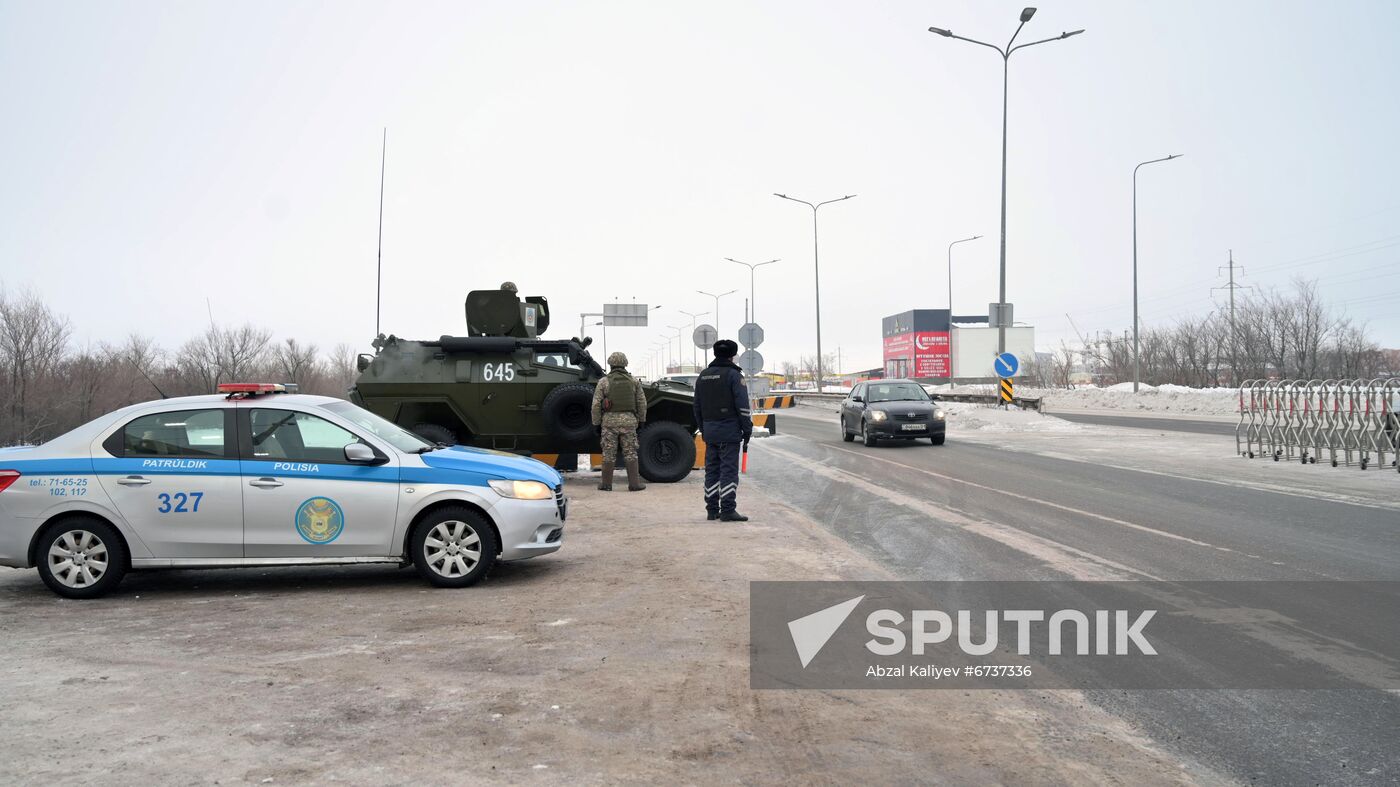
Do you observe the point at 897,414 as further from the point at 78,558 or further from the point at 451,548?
the point at 78,558

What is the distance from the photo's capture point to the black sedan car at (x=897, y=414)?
22.5m

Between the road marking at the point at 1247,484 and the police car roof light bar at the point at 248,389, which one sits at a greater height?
the police car roof light bar at the point at 248,389

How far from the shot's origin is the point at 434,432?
14859 mm

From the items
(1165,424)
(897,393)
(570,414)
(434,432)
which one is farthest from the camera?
(1165,424)

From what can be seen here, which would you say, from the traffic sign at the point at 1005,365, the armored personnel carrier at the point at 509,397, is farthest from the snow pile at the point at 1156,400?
the armored personnel carrier at the point at 509,397

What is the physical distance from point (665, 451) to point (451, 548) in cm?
791

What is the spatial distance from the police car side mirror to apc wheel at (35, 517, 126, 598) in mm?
1741

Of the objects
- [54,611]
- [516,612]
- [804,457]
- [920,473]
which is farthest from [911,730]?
[804,457]

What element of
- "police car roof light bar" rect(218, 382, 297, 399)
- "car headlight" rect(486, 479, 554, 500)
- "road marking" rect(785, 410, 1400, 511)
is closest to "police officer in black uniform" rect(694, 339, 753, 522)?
"car headlight" rect(486, 479, 554, 500)

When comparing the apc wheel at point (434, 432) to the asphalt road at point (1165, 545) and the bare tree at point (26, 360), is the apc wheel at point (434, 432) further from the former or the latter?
the bare tree at point (26, 360)

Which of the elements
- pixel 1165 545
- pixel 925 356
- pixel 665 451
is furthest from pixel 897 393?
pixel 925 356

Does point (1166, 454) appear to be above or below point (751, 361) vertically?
below

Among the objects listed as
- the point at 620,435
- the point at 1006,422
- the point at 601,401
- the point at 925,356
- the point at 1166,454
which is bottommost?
the point at 1166,454

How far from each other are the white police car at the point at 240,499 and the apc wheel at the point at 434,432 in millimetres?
7071
